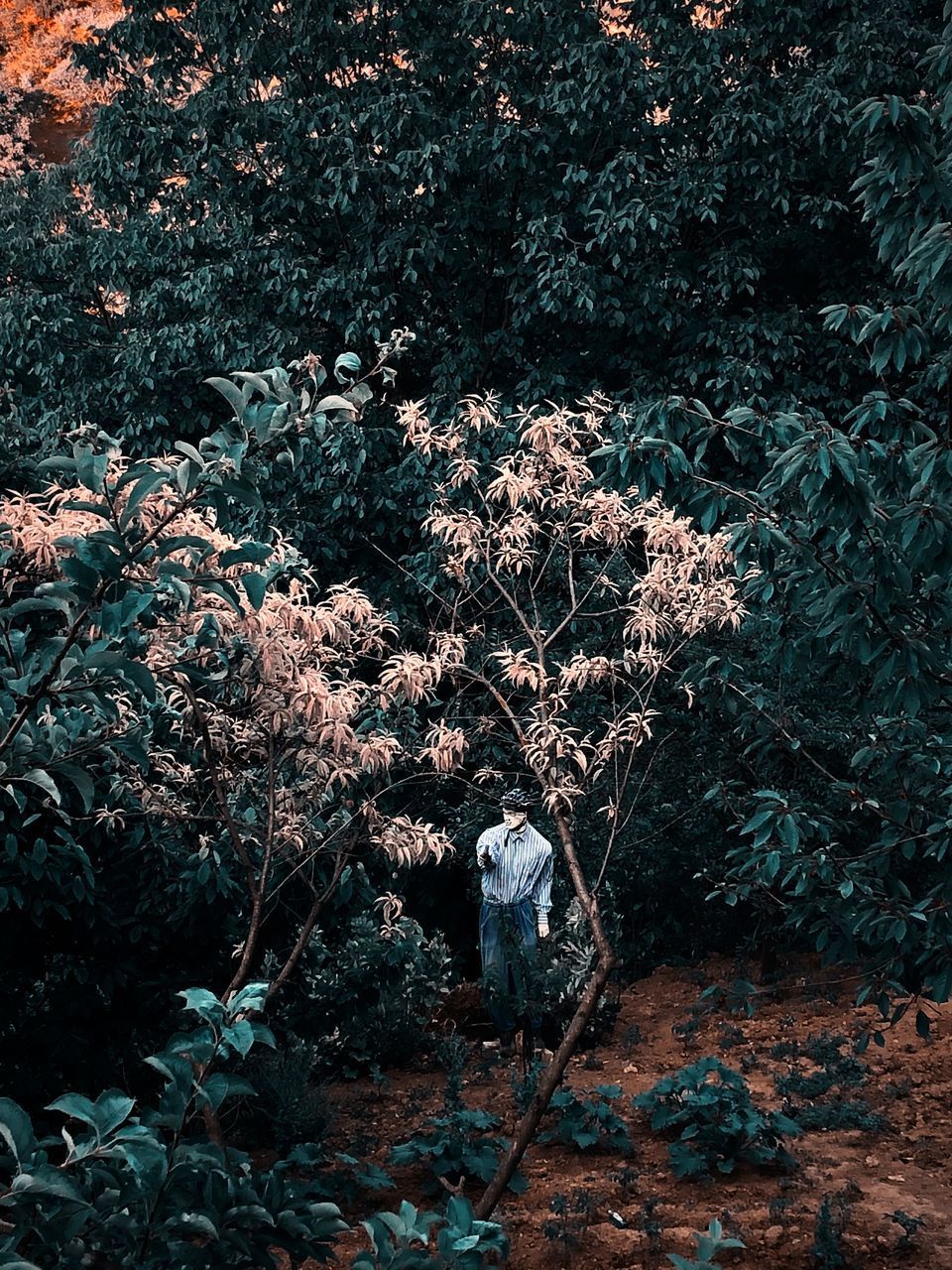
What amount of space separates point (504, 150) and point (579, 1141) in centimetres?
801

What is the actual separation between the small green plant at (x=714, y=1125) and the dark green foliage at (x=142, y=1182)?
3997 millimetres

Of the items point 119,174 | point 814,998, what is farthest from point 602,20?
point 814,998

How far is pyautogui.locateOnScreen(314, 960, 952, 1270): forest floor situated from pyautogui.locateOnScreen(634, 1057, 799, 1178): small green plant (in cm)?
8

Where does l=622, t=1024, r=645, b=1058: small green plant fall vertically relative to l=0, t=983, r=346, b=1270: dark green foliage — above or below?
below

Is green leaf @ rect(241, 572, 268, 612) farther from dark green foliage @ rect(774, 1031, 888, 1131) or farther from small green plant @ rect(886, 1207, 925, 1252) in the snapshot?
dark green foliage @ rect(774, 1031, 888, 1131)

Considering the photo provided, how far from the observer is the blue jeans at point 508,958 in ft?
26.1

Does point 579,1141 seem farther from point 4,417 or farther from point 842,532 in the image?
point 4,417

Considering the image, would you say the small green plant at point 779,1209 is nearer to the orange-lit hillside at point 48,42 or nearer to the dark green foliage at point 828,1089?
the dark green foliage at point 828,1089

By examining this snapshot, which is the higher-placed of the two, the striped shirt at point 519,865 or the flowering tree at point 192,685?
the flowering tree at point 192,685

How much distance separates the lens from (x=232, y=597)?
2.28m

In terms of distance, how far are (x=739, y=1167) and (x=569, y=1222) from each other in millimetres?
1058

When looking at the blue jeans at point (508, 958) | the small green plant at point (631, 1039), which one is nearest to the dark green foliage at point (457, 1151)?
the blue jeans at point (508, 958)

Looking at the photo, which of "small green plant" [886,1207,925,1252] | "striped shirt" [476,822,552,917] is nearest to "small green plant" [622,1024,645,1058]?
"striped shirt" [476,822,552,917]

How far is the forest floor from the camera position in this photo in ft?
16.8
